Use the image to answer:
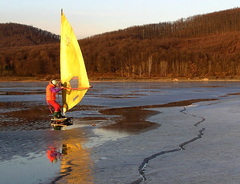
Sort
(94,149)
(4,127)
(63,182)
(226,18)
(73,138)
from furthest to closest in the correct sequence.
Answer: (226,18), (4,127), (73,138), (94,149), (63,182)

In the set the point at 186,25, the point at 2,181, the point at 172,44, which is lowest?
the point at 2,181

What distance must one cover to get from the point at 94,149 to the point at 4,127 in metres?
5.41

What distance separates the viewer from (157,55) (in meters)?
128

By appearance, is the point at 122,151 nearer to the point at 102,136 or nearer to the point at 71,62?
the point at 102,136

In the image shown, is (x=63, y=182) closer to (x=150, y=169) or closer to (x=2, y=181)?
(x=2, y=181)

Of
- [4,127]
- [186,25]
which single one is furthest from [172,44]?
[4,127]

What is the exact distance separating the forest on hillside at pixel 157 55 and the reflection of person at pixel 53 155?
90.0 m

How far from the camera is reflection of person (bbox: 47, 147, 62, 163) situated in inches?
337

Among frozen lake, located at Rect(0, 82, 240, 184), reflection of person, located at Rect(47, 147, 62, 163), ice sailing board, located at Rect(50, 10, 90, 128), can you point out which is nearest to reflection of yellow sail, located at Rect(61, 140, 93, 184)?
frozen lake, located at Rect(0, 82, 240, 184)

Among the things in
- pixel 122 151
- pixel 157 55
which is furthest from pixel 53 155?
pixel 157 55

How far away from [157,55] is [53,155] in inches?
4736

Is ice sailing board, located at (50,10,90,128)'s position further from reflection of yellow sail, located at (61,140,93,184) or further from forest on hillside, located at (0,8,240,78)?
forest on hillside, located at (0,8,240,78)

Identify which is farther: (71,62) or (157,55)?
(157,55)

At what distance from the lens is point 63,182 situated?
6766 millimetres
